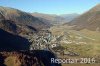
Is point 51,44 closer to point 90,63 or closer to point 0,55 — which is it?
point 90,63

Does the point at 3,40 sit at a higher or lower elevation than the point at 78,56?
higher

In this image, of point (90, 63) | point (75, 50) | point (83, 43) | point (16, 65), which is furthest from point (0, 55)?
point (83, 43)

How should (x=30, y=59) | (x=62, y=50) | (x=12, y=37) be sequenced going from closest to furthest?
(x=30, y=59) → (x=62, y=50) → (x=12, y=37)

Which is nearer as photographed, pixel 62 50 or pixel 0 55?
pixel 0 55

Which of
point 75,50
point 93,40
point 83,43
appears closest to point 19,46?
point 75,50

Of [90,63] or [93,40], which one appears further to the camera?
[93,40]

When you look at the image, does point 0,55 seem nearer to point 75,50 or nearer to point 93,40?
point 75,50

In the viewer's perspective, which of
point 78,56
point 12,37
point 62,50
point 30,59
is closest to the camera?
point 30,59

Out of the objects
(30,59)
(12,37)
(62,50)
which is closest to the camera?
(30,59)

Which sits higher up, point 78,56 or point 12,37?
point 12,37
